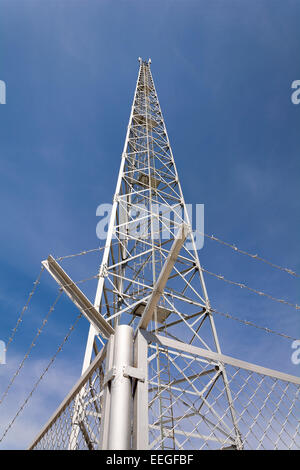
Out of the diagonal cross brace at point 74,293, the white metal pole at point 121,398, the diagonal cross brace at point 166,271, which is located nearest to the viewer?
the white metal pole at point 121,398

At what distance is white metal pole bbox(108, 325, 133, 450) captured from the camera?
2.56 metres

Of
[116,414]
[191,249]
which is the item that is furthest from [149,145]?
[116,414]

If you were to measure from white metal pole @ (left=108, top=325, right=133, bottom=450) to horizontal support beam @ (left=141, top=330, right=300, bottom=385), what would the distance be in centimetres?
29

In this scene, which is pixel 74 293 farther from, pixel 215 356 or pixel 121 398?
pixel 215 356

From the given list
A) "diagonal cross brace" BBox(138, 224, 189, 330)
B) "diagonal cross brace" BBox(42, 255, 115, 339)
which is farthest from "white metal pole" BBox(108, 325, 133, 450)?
"diagonal cross brace" BBox(42, 255, 115, 339)

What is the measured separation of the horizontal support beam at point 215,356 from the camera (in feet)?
11.1

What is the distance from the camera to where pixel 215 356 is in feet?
12.1

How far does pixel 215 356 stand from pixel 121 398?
4.63 ft

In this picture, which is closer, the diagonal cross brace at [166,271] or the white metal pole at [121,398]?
the white metal pole at [121,398]

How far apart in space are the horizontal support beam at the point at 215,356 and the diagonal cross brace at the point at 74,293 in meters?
0.63

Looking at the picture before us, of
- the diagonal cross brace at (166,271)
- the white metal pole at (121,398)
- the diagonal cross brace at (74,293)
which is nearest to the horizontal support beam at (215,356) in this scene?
the diagonal cross brace at (166,271)

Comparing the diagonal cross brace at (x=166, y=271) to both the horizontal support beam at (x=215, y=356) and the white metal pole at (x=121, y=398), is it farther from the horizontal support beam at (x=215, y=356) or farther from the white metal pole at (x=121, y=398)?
the white metal pole at (x=121, y=398)

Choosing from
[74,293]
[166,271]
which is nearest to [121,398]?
[166,271]

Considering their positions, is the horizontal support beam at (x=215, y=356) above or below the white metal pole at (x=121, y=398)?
above
